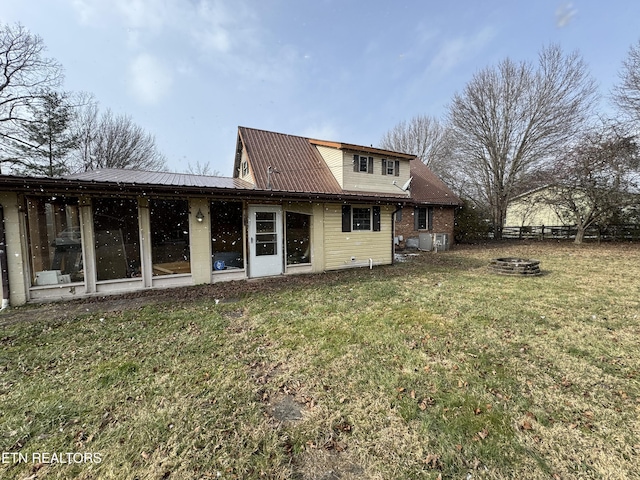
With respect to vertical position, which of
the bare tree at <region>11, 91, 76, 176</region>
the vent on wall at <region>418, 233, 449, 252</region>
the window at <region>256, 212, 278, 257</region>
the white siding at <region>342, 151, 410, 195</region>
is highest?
the bare tree at <region>11, 91, 76, 176</region>

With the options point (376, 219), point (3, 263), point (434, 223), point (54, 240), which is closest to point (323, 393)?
point (54, 240)

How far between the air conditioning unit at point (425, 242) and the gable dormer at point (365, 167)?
3.92 metres

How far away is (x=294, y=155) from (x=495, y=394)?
10.6 metres

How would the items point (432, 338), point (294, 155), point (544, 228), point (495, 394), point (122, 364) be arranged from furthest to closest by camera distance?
point (544, 228), point (294, 155), point (432, 338), point (122, 364), point (495, 394)

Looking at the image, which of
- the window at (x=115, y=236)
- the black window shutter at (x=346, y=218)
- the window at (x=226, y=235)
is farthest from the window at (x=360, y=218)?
the window at (x=115, y=236)

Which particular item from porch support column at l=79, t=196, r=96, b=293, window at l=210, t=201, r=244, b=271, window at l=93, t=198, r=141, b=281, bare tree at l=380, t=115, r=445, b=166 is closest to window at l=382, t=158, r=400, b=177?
window at l=210, t=201, r=244, b=271

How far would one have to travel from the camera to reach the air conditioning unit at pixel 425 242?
14.0 meters

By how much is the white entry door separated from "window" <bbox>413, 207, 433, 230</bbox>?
9.96 meters

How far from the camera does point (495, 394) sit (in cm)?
256

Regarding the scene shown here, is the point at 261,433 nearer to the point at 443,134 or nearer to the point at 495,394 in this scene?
the point at 495,394

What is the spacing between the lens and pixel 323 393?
8.53 feet

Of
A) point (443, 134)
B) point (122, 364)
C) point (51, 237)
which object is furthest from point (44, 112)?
point (443, 134)

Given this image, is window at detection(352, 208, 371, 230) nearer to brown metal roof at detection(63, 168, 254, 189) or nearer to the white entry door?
the white entry door

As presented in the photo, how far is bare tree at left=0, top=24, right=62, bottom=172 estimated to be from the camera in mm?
13078
